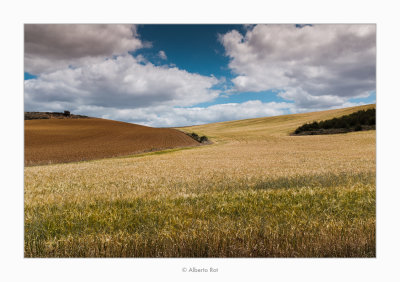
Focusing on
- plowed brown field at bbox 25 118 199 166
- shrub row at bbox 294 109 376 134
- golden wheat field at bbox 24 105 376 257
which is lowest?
golden wheat field at bbox 24 105 376 257

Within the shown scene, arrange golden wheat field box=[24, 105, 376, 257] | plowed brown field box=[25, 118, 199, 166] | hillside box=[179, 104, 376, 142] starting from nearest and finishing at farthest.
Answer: golden wheat field box=[24, 105, 376, 257] < plowed brown field box=[25, 118, 199, 166] < hillside box=[179, 104, 376, 142]

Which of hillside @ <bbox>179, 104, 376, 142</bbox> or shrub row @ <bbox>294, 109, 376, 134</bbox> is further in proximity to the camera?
hillside @ <bbox>179, 104, 376, 142</bbox>

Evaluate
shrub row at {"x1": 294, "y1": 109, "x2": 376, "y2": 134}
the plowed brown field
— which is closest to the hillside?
shrub row at {"x1": 294, "y1": 109, "x2": 376, "y2": 134}

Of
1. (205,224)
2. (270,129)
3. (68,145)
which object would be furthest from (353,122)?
(205,224)

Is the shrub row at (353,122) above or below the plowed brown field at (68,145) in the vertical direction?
above

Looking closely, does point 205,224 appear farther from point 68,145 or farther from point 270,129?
point 270,129

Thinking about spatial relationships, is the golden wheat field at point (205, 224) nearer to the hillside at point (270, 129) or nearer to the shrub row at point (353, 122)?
the hillside at point (270, 129)

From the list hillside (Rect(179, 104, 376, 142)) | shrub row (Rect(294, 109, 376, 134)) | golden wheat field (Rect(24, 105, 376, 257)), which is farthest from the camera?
hillside (Rect(179, 104, 376, 142))

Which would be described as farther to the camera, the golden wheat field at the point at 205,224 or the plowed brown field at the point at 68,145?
the plowed brown field at the point at 68,145

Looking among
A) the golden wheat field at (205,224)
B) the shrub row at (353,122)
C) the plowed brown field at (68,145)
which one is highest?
the shrub row at (353,122)

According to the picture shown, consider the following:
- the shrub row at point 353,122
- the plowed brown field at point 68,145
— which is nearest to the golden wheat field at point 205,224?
the plowed brown field at point 68,145

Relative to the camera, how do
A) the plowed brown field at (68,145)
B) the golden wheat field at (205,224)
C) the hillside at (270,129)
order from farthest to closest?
the hillside at (270,129) < the plowed brown field at (68,145) < the golden wheat field at (205,224)

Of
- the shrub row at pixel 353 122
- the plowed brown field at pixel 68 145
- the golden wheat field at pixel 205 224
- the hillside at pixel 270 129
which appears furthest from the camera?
the hillside at pixel 270 129

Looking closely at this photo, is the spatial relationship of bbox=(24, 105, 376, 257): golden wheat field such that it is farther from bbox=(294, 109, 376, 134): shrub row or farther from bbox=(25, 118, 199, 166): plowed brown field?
bbox=(294, 109, 376, 134): shrub row
